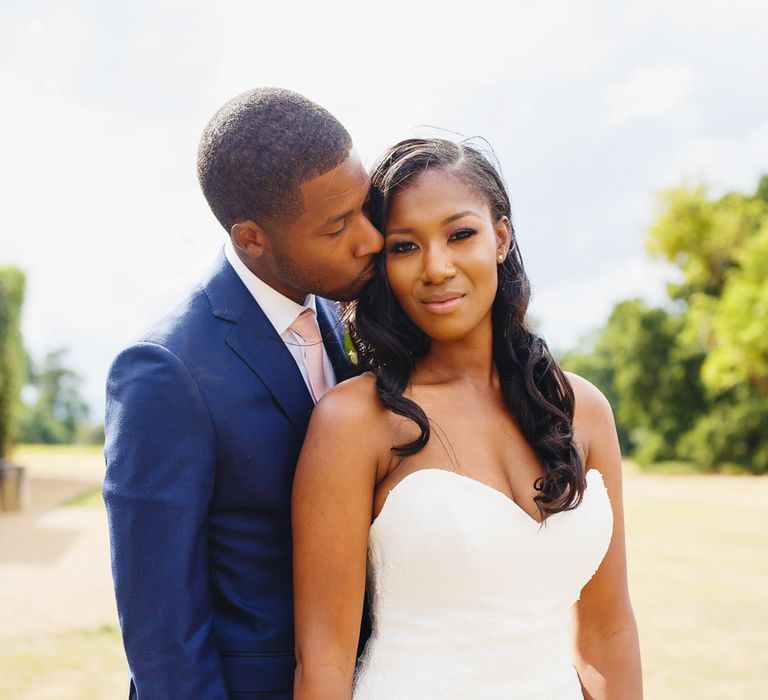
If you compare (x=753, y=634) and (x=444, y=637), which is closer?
(x=444, y=637)

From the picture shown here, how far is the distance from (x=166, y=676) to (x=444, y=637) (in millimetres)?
779

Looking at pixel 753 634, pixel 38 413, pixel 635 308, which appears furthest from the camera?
pixel 38 413

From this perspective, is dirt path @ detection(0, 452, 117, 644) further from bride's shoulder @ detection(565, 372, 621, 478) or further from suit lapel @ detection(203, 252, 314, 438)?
bride's shoulder @ detection(565, 372, 621, 478)

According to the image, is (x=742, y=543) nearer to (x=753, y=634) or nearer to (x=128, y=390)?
(x=753, y=634)

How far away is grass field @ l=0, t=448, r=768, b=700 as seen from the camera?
742cm

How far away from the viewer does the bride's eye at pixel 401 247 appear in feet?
9.12

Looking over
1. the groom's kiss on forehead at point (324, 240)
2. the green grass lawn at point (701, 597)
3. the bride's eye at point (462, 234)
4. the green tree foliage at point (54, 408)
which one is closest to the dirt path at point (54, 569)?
the green grass lawn at point (701, 597)

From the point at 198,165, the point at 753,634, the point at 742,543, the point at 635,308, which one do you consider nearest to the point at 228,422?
the point at 198,165

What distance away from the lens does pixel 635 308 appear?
4519cm

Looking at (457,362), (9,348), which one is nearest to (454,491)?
(457,362)

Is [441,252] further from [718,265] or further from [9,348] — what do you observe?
[718,265]

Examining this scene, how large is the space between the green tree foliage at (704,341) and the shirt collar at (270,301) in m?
33.3

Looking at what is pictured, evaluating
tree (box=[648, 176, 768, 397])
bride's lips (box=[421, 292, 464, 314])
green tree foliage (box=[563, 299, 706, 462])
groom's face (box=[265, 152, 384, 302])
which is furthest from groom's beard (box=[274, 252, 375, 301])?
green tree foliage (box=[563, 299, 706, 462])

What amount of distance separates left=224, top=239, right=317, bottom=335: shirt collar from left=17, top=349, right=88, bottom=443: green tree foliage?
→ 63915mm
